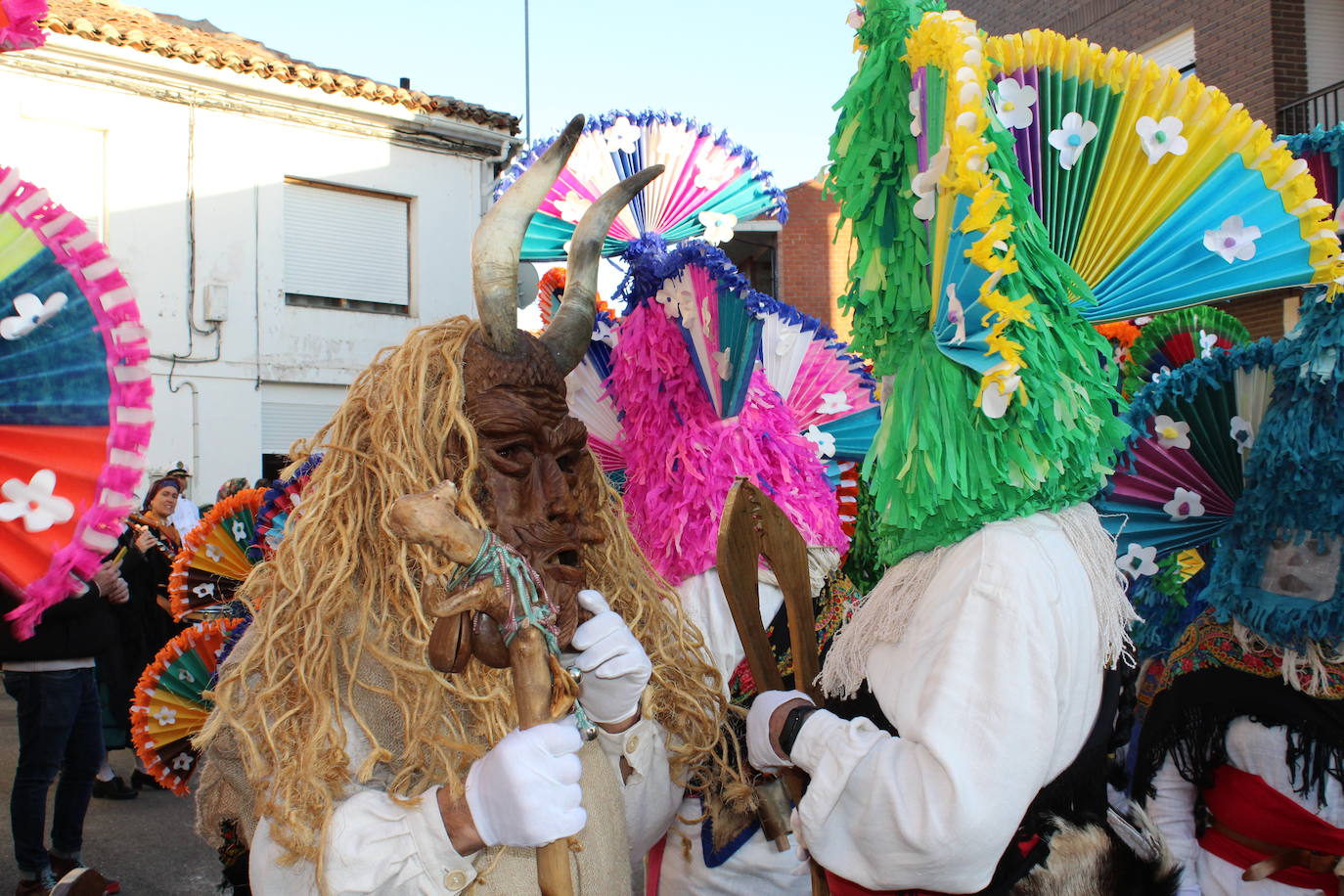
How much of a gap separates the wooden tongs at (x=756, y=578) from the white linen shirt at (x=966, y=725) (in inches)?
13.7

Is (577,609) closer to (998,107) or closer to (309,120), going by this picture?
(998,107)

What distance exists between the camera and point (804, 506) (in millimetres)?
2955

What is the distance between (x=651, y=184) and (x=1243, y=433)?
1839mm

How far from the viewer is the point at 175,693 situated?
3076mm

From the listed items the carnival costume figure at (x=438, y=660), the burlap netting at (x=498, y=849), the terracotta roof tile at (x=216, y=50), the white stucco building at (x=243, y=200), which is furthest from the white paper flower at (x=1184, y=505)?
the terracotta roof tile at (x=216, y=50)

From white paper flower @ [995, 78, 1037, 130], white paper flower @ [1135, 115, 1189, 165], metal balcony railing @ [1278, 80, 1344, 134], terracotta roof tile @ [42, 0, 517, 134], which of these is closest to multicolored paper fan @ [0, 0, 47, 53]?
white paper flower @ [995, 78, 1037, 130]

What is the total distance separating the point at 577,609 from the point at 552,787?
34 cm

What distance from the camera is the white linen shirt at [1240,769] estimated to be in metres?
2.19

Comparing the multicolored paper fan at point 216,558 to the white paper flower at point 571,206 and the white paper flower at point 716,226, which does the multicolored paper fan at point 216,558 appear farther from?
the white paper flower at point 716,226

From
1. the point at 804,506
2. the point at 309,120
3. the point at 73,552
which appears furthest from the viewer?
the point at 309,120

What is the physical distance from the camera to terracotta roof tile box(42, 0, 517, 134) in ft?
36.2

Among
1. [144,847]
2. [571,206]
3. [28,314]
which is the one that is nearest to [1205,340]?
[571,206]

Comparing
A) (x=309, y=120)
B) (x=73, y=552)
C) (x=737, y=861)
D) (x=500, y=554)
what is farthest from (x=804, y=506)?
(x=309, y=120)

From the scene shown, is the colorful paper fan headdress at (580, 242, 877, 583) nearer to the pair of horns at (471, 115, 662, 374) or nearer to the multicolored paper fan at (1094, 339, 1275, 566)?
the multicolored paper fan at (1094, 339, 1275, 566)
